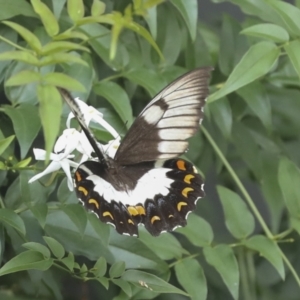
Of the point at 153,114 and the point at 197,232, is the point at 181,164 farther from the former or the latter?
the point at 197,232

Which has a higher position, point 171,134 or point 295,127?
point 171,134

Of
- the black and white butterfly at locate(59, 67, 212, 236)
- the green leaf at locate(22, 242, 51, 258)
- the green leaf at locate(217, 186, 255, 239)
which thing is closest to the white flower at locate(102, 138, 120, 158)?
the black and white butterfly at locate(59, 67, 212, 236)

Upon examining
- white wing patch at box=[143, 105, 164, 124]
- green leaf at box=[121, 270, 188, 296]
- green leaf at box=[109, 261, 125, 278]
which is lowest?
green leaf at box=[121, 270, 188, 296]

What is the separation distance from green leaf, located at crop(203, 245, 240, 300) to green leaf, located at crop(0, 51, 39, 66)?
343 millimetres

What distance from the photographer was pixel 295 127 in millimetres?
946

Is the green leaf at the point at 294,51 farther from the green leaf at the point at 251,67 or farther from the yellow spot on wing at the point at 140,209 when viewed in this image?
the yellow spot on wing at the point at 140,209

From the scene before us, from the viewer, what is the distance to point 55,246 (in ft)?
1.70

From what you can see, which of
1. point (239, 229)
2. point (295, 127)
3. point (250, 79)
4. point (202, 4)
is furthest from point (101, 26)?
point (202, 4)

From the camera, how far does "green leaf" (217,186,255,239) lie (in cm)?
71

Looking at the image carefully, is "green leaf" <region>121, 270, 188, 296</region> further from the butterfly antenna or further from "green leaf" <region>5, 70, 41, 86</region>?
"green leaf" <region>5, 70, 41, 86</region>

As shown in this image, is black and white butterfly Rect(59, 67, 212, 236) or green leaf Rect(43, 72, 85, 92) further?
black and white butterfly Rect(59, 67, 212, 236)

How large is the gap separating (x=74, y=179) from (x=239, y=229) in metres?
0.28

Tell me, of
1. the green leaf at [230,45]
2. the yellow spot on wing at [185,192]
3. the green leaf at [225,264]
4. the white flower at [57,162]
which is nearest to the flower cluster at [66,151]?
the white flower at [57,162]

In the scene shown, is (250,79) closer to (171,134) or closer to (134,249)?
(171,134)
